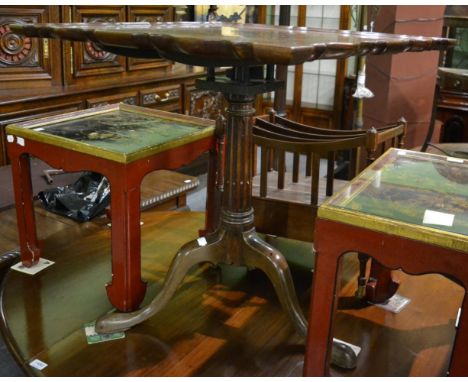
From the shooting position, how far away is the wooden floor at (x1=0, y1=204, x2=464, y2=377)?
4.95 feet

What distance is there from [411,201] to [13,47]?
8.03ft

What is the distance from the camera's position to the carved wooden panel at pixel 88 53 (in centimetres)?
319

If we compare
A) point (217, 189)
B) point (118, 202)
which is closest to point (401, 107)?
point (217, 189)

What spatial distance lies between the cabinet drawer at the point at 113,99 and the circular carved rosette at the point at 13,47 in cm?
42

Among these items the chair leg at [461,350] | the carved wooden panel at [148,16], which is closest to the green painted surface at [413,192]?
the chair leg at [461,350]

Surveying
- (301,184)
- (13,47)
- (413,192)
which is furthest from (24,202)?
(13,47)

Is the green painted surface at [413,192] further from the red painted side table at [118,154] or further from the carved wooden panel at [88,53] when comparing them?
the carved wooden panel at [88,53]

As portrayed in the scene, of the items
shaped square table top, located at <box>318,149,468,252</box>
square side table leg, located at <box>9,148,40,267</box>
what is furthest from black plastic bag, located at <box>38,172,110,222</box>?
shaped square table top, located at <box>318,149,468,252</box>

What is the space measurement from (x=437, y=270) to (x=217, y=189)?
40.5 inches

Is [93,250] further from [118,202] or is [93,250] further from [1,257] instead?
[118,202]

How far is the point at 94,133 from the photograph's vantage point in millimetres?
1715

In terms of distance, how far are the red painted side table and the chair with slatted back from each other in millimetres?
234

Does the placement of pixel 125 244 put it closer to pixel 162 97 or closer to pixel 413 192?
pixel 413 192

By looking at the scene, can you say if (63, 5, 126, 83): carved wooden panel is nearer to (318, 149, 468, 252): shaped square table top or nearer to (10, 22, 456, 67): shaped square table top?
(10, 22, 456, 67): shaped square table top
